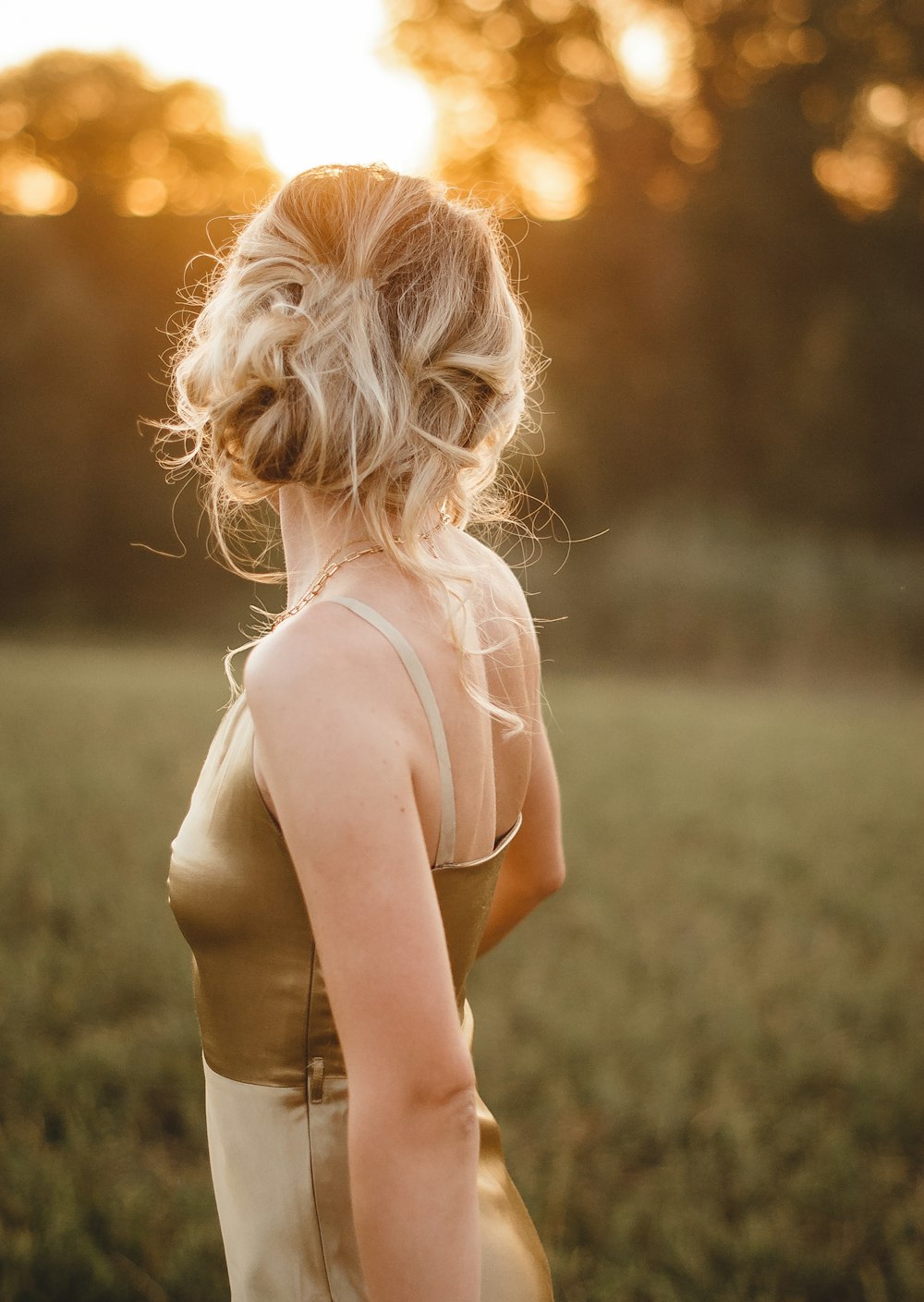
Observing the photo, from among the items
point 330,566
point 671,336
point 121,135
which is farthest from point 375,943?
point 121,135

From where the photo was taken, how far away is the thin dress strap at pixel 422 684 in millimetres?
1156

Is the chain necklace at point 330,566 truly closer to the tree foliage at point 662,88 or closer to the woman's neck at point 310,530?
the woman's neck at point 310,530

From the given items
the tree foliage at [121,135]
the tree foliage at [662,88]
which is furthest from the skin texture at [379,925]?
the tree foliage at [121,135]

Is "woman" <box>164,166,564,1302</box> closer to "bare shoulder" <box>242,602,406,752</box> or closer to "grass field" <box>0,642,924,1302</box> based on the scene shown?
"bare shoulder" <box>242,602,406,752</box>

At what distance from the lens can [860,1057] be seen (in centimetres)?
421

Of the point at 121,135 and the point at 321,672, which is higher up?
the point at 121,135

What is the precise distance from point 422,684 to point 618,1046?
11.7 feet

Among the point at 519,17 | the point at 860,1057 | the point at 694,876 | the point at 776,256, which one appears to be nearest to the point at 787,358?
the point at 776,256

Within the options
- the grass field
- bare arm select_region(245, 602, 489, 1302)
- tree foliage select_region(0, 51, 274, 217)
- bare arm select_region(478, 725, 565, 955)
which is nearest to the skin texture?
bare arm select_region(245, 602, 489, 1302)

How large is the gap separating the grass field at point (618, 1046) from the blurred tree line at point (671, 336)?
11.2 m

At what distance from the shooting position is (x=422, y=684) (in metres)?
1.16

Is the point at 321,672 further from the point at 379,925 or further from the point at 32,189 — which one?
the point at 32,189

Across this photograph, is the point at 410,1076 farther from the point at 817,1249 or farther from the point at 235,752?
the point at 817,1249

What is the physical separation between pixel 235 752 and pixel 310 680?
0.23m
